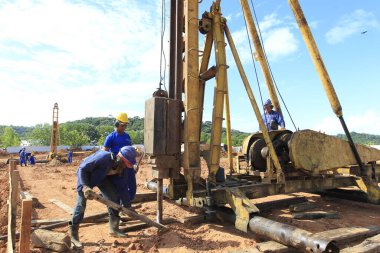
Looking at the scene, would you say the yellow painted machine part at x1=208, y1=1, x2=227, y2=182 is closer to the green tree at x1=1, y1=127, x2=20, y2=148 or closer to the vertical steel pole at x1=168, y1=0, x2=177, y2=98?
the vertical steel pole at x1=168, y1=0, x2=177, y2=98

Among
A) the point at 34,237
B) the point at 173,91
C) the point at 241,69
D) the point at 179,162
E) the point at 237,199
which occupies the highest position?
the point at 241,69

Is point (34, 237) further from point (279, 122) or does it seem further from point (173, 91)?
point (279, 122)

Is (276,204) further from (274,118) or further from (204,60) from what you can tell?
(204,60)

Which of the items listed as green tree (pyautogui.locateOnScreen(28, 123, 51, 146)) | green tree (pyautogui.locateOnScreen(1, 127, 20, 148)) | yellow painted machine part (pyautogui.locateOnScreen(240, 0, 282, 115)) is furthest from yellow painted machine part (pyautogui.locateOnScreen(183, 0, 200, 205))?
green tree (pyautogui.locateOnScreen(28, 123, 51, 146))

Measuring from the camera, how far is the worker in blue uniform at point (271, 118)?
7180 millimetres

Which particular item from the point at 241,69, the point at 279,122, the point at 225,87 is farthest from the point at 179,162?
the point at 279,122

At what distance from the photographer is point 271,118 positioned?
7.32 metres

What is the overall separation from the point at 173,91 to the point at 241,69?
1225 millimetres

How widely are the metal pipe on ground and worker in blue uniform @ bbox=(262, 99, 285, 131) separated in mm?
3258

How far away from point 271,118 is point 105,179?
4.08 m

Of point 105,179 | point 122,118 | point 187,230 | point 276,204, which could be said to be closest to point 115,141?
point 122,118

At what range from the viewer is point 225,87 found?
5449 mm

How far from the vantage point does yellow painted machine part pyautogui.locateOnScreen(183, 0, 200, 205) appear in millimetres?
5027

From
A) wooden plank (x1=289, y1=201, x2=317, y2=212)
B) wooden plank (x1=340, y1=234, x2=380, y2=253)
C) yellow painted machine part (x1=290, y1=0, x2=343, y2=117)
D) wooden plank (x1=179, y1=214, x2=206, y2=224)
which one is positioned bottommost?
wooden plank (x1=340, y1=234, x2=380, y2=253)
